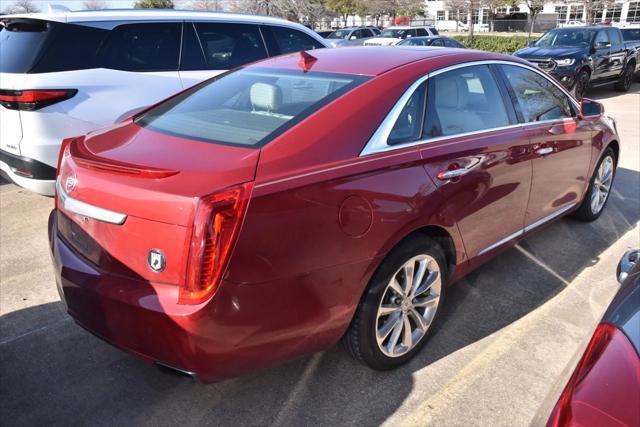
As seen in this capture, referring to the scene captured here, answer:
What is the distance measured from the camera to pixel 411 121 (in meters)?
2.77

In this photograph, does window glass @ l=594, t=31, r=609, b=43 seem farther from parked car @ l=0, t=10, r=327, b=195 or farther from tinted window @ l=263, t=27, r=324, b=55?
Answer: parked car @ l=0, t=10, r=327, b=195

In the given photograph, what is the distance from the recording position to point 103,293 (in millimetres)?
2248

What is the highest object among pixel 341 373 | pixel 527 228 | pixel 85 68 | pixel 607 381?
pixel 85 68

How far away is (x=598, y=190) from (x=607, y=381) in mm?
3969

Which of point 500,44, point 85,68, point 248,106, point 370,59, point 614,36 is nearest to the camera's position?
point 248,106

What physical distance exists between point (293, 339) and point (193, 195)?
76 centimetres

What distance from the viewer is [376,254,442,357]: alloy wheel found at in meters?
2.73

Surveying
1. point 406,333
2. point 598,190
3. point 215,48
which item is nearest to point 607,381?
point 406,333

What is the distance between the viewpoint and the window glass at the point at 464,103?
9.64ft

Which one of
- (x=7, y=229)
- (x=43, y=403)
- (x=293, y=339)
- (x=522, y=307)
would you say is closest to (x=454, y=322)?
(x=522, y=307)

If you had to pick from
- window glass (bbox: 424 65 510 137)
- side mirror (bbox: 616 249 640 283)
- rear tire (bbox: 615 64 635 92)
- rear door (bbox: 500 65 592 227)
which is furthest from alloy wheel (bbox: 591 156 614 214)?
rear tire (bbox: 615 64 635 92)

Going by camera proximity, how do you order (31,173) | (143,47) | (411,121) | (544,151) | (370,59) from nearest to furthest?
(411,121) → (370,59) → (544,151) → (31,173) → (143,47)

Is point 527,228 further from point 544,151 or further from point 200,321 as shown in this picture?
point 200,321

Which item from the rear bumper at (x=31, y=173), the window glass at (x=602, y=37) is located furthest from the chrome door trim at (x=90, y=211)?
the window glass at (x=602, y=37)
